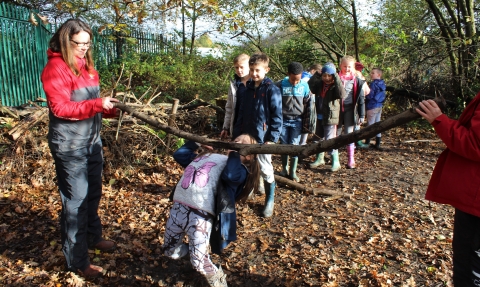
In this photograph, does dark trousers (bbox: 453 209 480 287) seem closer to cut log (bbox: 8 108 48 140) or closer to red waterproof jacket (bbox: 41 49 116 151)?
red waterproof jacket (bbox: 41 49 116 151)

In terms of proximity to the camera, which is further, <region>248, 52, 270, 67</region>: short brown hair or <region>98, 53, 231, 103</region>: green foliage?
<region>98, 53, 231, 103</region>: green foliage

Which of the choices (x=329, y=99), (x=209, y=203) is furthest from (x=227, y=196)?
(x=329, y=99)

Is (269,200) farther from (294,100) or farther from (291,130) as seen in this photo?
(294,100)

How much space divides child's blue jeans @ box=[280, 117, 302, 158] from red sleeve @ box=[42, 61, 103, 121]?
3.05m

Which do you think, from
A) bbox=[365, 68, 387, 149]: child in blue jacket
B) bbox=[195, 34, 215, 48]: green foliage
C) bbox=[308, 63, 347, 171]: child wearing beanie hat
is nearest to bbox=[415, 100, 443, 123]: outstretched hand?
bbox=[308, 63, 347, 171]: child wearing beanie hat

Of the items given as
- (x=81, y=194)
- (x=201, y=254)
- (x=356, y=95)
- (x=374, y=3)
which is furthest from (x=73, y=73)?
(x=374, y=3)

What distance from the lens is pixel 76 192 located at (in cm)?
301

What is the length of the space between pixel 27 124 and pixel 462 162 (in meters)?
5.28

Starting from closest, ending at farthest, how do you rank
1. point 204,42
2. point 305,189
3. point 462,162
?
point 462,162 → point 305,189 → point 204,42

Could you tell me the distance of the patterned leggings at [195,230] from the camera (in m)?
2.64

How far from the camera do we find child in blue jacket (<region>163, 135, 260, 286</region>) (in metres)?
2.59

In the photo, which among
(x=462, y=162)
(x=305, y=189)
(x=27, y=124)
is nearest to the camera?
(x=462, y=162)

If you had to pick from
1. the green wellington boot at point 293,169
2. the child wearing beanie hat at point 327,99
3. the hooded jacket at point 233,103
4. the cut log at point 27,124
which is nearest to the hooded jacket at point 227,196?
the hooded jacket at point 233,103

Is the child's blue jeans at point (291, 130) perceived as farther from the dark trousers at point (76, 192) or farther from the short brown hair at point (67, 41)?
the short brown hair at point (67, 41)
